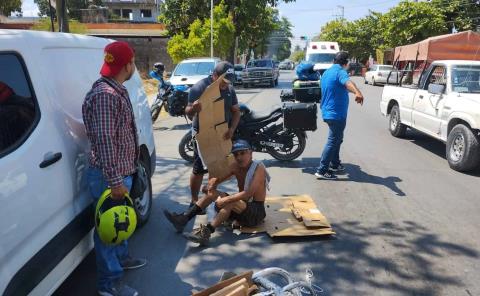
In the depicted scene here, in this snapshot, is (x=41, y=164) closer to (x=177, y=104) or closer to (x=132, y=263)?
(x=132, y=263)

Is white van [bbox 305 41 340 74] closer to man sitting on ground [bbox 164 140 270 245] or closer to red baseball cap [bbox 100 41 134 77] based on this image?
man sitting on ground [bbox 164 140 270 245]

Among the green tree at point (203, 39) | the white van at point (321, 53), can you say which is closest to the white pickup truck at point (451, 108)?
the green tree at point (203, 39)

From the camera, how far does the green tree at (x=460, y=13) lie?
102ft

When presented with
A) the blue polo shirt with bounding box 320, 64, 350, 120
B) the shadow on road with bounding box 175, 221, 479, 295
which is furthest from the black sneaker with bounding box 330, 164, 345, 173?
the shadow on road with bounding box 175, 221, 479, 295

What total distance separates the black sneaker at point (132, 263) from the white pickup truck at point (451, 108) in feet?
17.6

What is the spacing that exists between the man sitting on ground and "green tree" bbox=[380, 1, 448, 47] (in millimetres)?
30649

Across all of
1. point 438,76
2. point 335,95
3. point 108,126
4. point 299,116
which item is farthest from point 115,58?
point 438,76

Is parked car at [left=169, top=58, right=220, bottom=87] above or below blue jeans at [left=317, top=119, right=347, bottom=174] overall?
above

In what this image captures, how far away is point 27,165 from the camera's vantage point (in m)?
2.59

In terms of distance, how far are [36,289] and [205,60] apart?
14.5m

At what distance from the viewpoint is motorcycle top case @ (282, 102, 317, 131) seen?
730 centimetres

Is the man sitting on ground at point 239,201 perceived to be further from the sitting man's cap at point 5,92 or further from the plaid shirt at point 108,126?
the sitting man's cap at point 5,92

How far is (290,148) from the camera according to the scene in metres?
7.76

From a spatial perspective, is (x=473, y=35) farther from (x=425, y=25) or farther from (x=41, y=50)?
(x=41, y=50)
